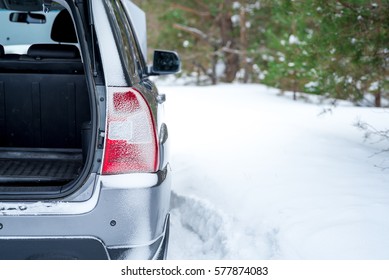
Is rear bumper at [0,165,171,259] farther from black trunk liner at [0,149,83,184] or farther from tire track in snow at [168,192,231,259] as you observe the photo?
tire track in snow at [168,192,231,259]

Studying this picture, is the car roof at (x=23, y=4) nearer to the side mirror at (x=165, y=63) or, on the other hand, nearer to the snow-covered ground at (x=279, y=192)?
the side mirror at (x=165, y=63)

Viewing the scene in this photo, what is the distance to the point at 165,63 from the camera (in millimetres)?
4836

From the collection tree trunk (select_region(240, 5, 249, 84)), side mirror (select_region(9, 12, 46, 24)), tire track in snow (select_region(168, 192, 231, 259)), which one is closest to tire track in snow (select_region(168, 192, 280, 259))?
tire track in snow (select_region(168, 192, 231, 259))

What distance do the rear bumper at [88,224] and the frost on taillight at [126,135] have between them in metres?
0.07

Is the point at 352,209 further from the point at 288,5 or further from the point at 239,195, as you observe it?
the point at 288,5

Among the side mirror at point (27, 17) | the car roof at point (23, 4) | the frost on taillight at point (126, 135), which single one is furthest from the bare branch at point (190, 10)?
the frost on taillight at point (126, 135)

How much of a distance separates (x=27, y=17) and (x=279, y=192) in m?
3.67

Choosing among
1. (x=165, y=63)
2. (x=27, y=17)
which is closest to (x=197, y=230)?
(x=165, y=63)

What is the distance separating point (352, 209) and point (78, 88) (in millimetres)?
2281

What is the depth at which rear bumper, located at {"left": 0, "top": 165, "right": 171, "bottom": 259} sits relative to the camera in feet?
8.84

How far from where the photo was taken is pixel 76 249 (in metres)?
2.74

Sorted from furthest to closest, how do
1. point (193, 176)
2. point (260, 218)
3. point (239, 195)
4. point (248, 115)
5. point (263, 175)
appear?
point (248, 115) < point (193, 176) < point (263, 175) < point (239, 195) < point (260, 218)

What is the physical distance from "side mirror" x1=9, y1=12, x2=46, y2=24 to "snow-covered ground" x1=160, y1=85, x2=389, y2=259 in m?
2.24

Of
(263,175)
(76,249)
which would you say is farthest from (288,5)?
(76,249)
